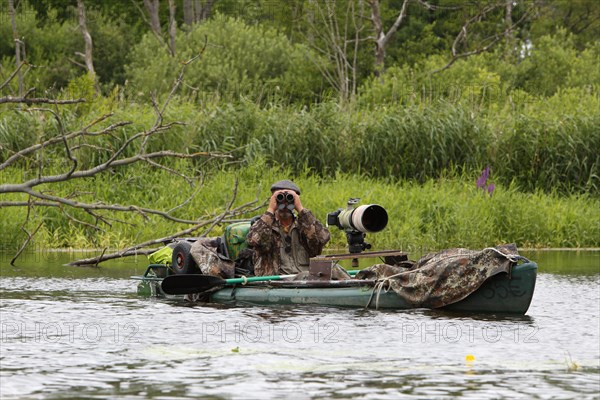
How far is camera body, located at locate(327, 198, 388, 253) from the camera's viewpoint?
12.5 meters

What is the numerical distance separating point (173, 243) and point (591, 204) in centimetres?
989

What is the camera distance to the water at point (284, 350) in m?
8.55

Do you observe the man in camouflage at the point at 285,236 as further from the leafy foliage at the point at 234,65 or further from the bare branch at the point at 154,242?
the leafy foliage at the point at 234,65

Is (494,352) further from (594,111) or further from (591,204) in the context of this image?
(594,111)

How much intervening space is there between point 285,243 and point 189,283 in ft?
3.49

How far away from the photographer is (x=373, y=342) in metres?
10.7

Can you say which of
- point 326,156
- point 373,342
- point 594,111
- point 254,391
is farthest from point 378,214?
point 594,111

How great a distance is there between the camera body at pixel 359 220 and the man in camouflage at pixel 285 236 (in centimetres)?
32

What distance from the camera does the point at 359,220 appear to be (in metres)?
12.5

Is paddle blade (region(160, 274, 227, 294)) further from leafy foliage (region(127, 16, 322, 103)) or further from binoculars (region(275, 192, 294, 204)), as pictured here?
leafy foliage (region(127, 16, 322, 103))

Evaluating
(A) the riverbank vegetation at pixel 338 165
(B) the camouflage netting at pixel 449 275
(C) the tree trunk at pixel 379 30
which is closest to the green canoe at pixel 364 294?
(B) the camouflage netting at pixel 449 275
